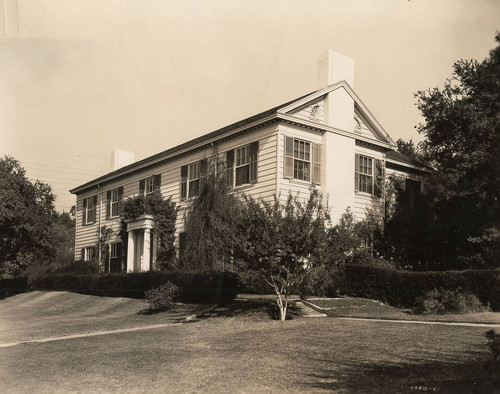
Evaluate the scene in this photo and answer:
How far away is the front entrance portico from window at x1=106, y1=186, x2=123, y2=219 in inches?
138

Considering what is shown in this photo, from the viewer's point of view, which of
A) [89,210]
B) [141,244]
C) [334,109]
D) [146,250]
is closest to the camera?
[334,109]

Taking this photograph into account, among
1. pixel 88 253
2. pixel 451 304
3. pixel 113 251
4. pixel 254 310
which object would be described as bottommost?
pixel 254 310

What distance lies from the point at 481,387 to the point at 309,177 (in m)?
17.2

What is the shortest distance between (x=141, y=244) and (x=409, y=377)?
83.0ft

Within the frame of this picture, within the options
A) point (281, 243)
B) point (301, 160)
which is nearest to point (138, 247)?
point (301, 160)

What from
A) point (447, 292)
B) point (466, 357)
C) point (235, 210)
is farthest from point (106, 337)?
point (447, 292)

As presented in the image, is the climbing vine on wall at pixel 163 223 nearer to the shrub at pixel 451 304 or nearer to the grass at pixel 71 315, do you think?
the grass at pixel 71 315

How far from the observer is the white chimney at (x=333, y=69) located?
2542 centimetres

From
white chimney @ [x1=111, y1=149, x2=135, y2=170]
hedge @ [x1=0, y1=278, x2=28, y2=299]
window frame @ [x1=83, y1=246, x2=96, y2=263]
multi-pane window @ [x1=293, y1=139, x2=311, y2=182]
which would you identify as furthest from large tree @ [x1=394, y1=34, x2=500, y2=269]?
hedge @ [x1=0, y1=278, x2=28, y2=299]

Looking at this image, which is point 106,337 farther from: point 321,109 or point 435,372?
point 321,109

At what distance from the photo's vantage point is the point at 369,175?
26.7 meters

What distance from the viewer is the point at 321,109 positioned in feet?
80.9

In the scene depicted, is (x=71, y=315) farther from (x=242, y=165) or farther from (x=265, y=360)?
(x=265, y=360)

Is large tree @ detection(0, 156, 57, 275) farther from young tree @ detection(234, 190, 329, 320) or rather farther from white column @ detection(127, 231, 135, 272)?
young tree @ detection(234, 190, 329, 320)
